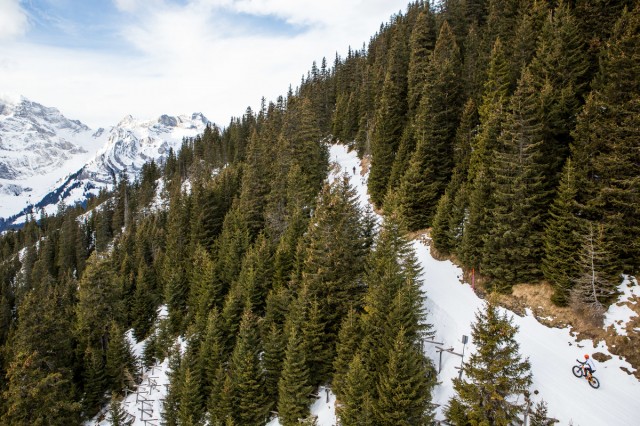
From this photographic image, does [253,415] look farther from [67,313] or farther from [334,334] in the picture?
[67,313]

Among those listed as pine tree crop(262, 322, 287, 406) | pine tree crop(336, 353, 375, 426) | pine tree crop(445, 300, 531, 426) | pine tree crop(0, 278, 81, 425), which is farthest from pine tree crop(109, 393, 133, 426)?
pine tree crop(445, 300, 531, 426)

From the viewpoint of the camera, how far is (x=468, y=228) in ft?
88.6

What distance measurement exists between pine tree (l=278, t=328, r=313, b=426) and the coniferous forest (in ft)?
0.47

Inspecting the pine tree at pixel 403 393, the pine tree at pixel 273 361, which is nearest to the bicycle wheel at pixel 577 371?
the pine tree at pixel 403 393

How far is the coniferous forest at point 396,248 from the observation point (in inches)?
793

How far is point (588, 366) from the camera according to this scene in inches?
727

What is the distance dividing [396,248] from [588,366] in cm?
1243

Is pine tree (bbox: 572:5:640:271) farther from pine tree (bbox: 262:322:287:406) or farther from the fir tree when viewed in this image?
pine tree (bbox: 262:322:287:406)

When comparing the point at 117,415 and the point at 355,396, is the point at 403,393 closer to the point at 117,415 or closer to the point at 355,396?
the point at 355,396

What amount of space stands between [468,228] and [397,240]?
19.8 feet

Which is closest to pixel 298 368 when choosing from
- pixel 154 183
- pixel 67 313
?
pixel 67 313

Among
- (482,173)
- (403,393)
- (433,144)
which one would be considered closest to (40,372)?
(403,393)

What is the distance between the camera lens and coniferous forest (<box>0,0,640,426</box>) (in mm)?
20141

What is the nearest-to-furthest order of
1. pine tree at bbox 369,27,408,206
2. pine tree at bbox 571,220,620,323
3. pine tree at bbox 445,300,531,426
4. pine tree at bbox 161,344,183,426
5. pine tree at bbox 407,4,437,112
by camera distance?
pine tree at bbox 445,300,531,426
pine tree at bbox 571,220,620,323
pine tree at bbox 161,344,183,426
pine tree at bbox 369,27,408,206
pine tree at bbox 407,4,437,112
